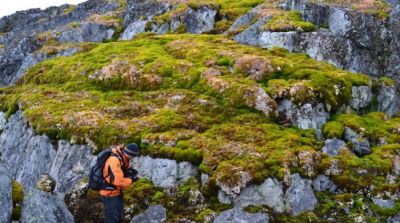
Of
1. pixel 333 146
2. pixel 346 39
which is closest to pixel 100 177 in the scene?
pixel 333 146

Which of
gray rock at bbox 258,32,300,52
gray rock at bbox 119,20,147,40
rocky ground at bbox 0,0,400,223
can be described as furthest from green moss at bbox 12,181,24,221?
gray rock at bbox 119,20,147,40

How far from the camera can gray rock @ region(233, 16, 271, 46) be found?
36.0m

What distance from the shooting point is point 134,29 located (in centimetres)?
4812

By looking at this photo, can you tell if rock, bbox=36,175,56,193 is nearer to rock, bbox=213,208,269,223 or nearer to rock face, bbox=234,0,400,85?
rock, bbox=213,208,269,223

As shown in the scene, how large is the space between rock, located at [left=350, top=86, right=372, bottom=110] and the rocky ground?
0.09m

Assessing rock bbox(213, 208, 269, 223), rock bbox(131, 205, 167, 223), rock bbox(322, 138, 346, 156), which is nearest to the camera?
rock bbox(213, 208, 269, 223)

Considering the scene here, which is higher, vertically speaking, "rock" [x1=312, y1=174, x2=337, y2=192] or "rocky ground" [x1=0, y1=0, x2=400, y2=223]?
"rocky ground" [x1=0, y1=0, x2=400, y2=223]

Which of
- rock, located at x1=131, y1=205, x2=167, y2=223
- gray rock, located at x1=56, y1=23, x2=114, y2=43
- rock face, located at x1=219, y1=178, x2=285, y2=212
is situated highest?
gray rock, located at x1=56, y1=23, x2=114, y2=43

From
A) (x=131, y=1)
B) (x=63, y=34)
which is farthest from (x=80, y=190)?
(x=131, y=1)

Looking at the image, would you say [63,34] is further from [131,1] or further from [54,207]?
[54,207]

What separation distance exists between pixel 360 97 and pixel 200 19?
869 inches

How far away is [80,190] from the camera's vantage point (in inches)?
794

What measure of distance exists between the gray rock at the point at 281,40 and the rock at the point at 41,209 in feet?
72.3

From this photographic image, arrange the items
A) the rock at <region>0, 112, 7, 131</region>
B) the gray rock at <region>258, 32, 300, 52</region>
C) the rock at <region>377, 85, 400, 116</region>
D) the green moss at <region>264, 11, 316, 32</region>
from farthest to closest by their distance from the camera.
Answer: the green moss at <region>264, 11, 316, 32</region>
the gray rock at <region>258, 32, 300, 52</region>
the rock at <region>0, 112, 7, 131</region>
the rock at <region>377, 85, 400, 116</region>
